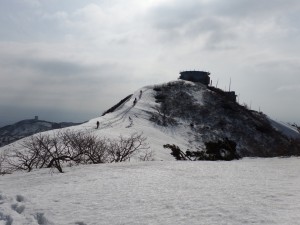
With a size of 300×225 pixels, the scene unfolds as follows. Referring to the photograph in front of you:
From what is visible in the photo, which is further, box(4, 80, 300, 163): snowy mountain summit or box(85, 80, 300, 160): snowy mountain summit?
box(85, 80, 300, 160): snowy mountain summit

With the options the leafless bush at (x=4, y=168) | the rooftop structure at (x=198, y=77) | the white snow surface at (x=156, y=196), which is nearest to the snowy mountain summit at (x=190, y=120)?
the rooftop structure at (x=198, y=77)

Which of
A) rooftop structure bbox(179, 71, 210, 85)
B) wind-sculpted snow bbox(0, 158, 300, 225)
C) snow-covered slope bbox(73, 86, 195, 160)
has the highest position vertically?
rooftop structure bbox(179, 71, 210, 85)

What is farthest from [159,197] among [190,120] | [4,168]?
[190,120]

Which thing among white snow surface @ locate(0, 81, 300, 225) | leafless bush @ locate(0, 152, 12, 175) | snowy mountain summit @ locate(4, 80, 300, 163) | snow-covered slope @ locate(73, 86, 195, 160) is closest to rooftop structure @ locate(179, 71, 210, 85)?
snowy mountain summit @ locate(4, 80, 300, 163)

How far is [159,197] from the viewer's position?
23.9ft

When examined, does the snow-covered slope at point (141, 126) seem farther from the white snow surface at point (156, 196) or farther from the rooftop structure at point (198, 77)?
the rooftop structure at point (198, 77)

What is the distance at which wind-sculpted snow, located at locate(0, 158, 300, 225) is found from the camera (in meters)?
5.91

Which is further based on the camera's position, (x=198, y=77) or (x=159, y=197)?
(x=198, y=77)

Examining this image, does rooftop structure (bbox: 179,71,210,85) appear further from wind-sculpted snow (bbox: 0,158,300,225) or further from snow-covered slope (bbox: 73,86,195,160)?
wind-sculpted snow (bbox: 0,158,300,225)

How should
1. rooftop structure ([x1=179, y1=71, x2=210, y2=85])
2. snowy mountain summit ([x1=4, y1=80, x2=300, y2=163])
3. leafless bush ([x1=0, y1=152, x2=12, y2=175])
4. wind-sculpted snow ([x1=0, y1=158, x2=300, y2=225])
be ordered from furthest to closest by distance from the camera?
rooftop structure ([x1=179, y1=71, x2=210, y2=85])
snowy mountain summit ([x1=4, y1=80, x2=300, y2=163])
leafless bush ([x1=0, y1=152, x2=12, y2=175])
wind-sculpted snow ([x1=0, y1=158, x2=300, y2=225])

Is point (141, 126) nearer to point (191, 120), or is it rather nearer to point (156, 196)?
point (191, 120)

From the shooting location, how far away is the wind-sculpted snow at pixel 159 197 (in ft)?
19.4

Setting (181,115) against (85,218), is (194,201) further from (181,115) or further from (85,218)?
(181,115)

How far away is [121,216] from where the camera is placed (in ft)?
20.6
